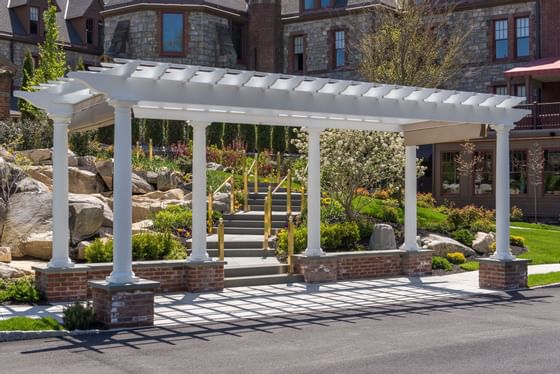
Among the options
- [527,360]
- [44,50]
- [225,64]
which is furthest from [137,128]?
[527,360]

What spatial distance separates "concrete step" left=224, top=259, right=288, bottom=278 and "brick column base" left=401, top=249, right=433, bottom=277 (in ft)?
10.1

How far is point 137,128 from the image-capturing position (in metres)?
31.4

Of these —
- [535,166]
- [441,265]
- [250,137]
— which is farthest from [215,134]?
[441,265]

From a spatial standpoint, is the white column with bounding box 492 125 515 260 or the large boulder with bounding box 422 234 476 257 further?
the large boulder with bounding box 422 234 476 257

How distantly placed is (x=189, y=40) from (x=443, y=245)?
67.4 ft

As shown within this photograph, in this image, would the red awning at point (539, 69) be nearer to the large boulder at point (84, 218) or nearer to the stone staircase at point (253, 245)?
the stone staircase at point (253, 245)

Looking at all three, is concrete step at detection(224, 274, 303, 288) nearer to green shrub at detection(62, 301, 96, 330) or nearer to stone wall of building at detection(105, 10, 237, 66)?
green shrub at detection(62, 301, 96, 330)

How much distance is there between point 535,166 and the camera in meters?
30.4

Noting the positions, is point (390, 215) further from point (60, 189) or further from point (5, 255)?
point (60, 189)

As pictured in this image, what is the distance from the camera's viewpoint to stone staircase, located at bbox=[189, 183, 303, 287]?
16625 mm

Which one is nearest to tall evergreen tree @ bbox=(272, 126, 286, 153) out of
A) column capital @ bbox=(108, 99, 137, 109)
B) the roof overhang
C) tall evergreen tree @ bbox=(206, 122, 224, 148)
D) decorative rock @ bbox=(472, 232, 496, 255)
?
tall evergreen tree @ bbox=(206, 122, 224, 148)

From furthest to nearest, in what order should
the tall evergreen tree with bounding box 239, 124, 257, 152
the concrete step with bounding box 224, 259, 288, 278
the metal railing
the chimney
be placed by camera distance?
the chimney → the tall evergreen tree with bounding box 239, 124, 257, 152 → the metal railing → the concrete step with bounding box 224, 259, 288, 278

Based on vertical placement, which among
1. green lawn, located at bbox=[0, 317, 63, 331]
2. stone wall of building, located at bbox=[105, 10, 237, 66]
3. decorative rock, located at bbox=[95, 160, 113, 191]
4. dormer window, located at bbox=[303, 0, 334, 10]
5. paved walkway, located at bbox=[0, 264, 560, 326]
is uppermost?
dormer window, located at bbox=[303, 0, 334, 10]

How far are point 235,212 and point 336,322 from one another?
33.6ft
